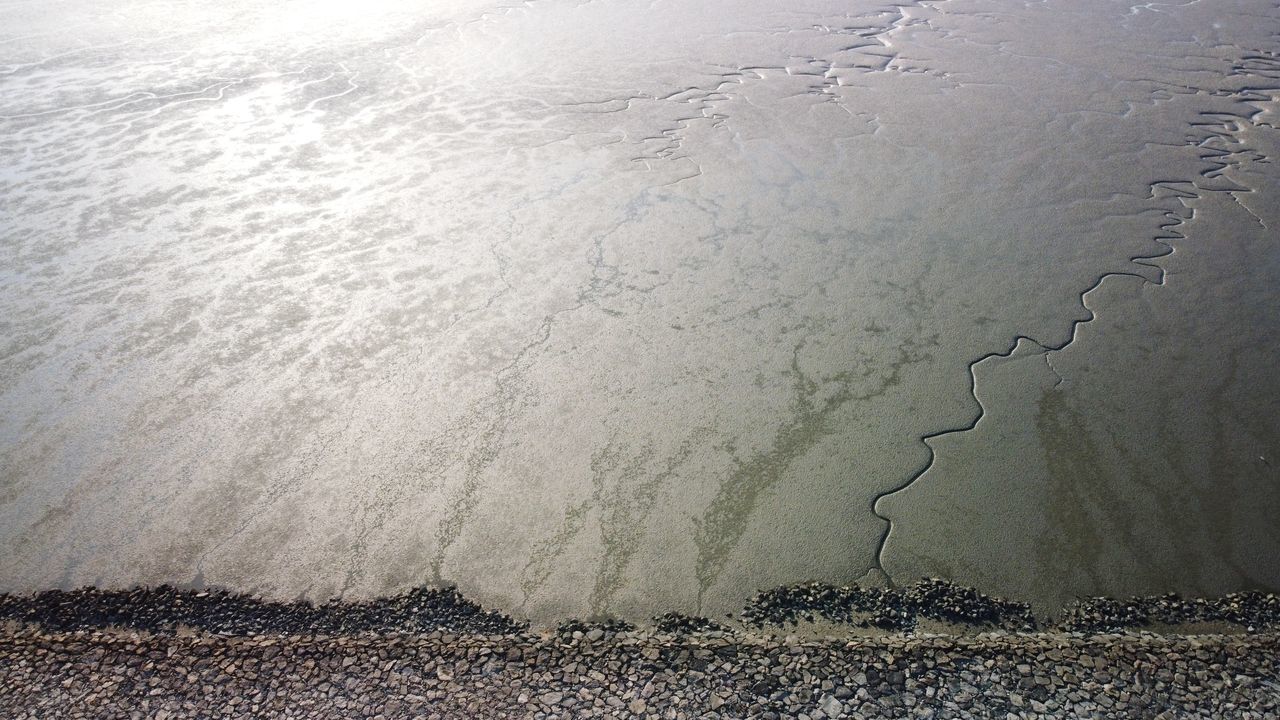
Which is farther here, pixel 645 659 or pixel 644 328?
pixel 644 328

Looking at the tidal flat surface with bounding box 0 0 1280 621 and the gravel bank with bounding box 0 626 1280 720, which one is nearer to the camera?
the gravel bank with bounding box 0 626 1280 720

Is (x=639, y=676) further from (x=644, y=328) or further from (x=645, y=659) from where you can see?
(x=644, y=328)

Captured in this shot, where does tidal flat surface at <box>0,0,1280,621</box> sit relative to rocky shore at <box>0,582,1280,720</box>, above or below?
above

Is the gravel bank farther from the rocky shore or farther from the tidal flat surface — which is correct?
the tidal flat surface

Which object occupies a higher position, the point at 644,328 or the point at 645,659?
the point at 644,328

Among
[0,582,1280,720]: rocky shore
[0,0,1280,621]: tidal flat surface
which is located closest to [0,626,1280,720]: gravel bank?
[0,582,1280,720]: rocky shore

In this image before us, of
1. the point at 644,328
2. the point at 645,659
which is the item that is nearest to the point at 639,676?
the point at 645,659

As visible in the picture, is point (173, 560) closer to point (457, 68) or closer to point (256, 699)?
point (256, 699)
